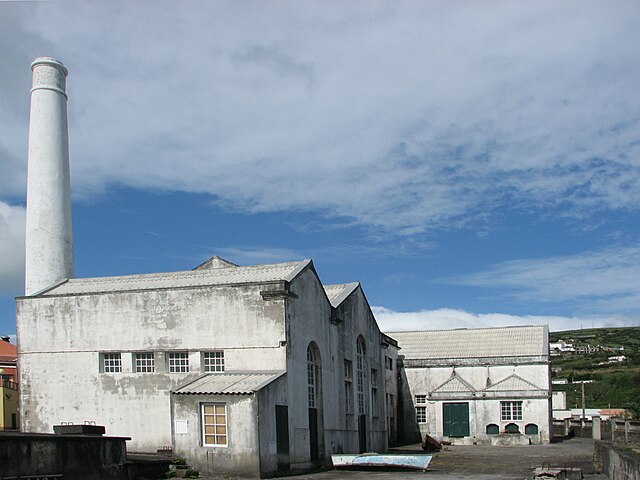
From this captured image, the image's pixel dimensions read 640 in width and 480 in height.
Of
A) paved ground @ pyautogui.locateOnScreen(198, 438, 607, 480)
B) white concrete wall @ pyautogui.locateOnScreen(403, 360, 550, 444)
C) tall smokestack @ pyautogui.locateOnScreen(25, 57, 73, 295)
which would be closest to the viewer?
paved ground @ pyautogui.locateOnScreen(198, 438, 607, 480)

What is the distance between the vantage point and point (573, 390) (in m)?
91.4

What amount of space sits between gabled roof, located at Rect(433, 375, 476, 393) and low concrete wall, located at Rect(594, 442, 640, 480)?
676 inches

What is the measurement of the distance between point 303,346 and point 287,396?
2.50 meters

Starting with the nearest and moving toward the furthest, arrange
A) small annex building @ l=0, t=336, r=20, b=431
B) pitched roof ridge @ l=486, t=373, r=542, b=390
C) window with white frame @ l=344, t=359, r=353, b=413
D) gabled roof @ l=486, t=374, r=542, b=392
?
small annex building @ l=0, t=336, r=20, b=431
window with white frame @ l=344, t=359, r=353, b=413
gabled roof @ l=486, t=374, r=542, b=392
pitched roof ridge @ l=486, t=373, r=542, b=390

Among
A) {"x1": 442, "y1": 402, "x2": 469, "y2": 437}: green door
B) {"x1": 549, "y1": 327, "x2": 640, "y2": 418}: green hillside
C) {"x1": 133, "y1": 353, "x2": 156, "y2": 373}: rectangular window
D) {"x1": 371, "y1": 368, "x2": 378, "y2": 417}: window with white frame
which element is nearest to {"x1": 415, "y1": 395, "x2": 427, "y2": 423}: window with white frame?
{"x1": 442, "y1": 402, "x2": 469, "y2": 437}: green door

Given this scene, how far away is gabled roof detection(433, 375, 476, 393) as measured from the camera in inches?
1715

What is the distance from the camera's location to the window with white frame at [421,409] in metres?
48.0

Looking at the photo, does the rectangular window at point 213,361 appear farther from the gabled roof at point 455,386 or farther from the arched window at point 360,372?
the gabled roof at point 455,386

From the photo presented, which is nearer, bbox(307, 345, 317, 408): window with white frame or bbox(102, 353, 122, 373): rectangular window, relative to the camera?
bbox(102, 353, 122, 373): rectangular window

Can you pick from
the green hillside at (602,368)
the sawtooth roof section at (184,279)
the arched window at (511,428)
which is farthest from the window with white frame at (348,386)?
the green hillside at (602,368)

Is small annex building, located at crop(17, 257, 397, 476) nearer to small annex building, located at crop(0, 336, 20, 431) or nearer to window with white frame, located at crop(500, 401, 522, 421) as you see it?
small annex building, located at crop(0, 336, 20, 431)

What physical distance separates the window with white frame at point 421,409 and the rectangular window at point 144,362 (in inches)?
980

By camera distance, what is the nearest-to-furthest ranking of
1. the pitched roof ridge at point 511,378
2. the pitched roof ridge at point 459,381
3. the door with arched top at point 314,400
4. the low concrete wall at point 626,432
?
the low concrete wall at point 626,432
the door with arched top at point 314,400
the pitched roof ridge at point 511,378
the pitched roof ridge at point 459,381

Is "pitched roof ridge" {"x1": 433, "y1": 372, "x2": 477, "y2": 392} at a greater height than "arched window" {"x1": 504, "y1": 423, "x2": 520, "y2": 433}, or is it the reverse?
"pitched roof ridge" {"x1": 433, "y1": 372, "x2": 477, "y2": 392}
